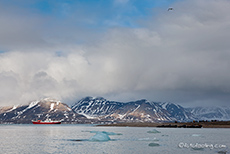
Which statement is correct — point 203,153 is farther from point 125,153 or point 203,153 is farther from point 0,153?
point 0,153

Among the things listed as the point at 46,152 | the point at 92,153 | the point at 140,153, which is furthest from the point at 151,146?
the point at 46,152

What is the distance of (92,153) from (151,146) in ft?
69.6

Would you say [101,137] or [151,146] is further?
[101,137]

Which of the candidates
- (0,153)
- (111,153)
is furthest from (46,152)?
(111,153)

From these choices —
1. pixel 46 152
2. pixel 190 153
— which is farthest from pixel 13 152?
pixel 190 153

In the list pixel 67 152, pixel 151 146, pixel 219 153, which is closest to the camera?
pixel 219 153

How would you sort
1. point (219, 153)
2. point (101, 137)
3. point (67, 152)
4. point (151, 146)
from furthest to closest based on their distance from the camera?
point (101, 137) < point (151, 146) < point (67, 152) < point (219, 153)

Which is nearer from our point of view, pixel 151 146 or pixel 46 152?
pixel 46 152

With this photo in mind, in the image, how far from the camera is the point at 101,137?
97688mm

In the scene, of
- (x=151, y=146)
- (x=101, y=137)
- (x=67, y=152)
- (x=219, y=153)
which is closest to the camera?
(x=219, y=153)

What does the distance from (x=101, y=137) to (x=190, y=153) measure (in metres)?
38.1

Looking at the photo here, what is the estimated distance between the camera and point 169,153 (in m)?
66.9

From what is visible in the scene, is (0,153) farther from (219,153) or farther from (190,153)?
(219,153)

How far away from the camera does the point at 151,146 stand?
267 feet
